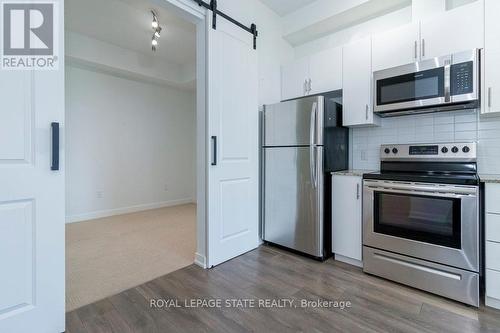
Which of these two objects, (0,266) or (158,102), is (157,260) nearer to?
(0,266)

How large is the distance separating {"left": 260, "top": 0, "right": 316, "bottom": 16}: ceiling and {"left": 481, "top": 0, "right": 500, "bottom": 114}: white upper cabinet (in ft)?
5.54

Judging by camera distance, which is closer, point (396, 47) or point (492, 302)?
point (492, 302)

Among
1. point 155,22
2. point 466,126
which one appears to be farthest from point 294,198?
point 155,22

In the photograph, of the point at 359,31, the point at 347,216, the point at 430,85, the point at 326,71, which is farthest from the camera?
the point at 359,31

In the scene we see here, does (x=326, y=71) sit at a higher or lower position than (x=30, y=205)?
higher

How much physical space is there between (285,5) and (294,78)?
862 millimetres

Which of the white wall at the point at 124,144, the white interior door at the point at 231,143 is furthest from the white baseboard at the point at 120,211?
the white interior door at the point at 231,143

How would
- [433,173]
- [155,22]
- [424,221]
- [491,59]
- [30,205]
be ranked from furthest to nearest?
[155,22], [433,173], [424,221], [491,59], [30,205]

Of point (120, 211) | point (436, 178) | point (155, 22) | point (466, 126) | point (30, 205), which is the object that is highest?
point (155, 22)

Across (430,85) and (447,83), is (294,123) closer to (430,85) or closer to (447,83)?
(430,85)

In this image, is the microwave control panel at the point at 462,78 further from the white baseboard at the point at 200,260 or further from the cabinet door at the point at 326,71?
the white baseboard at the point at 200,260

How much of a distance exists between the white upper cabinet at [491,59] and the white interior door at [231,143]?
2.00 meters

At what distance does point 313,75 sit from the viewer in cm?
290

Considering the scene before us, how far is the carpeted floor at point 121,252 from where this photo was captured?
205 cm
